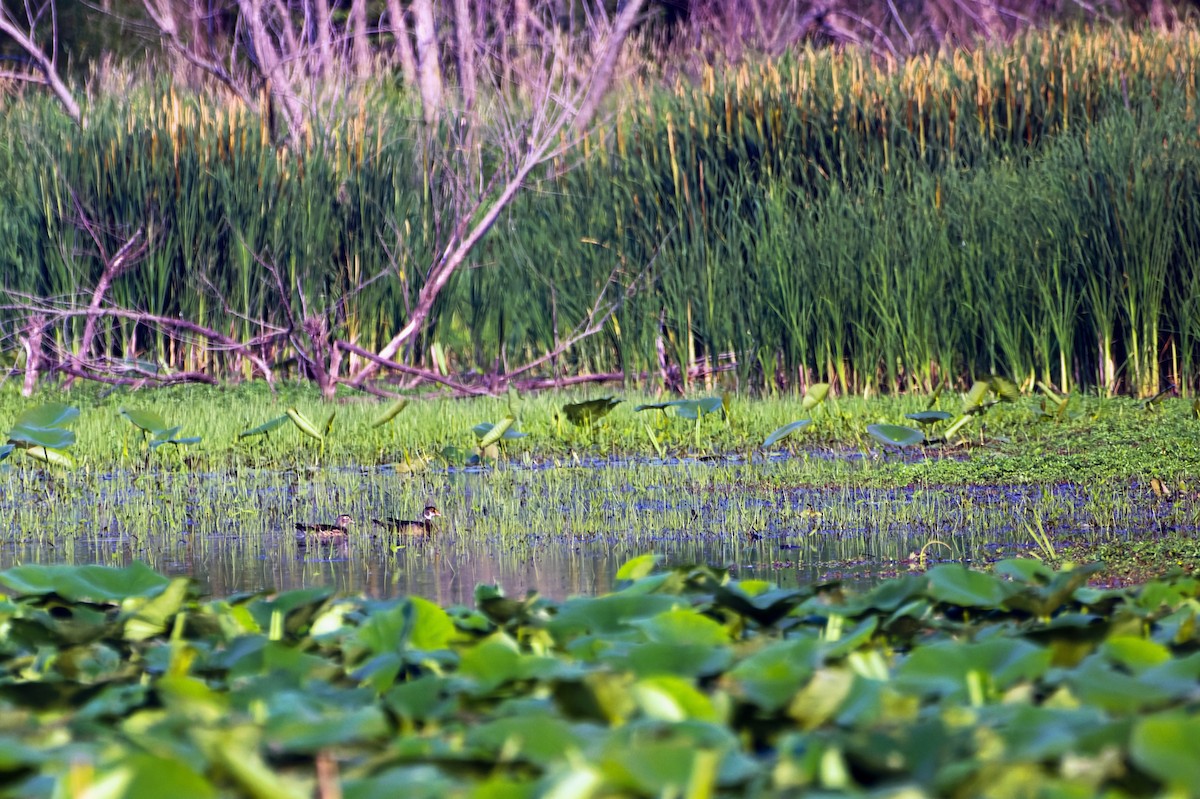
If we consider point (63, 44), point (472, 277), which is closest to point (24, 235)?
point (472, 277)

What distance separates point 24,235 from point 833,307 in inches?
236

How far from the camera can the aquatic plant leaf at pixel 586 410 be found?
756 centimetres

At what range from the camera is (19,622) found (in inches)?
107

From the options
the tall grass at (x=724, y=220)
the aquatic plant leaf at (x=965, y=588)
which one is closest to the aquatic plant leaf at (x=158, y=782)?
the aquatic plant leaf at (x=965, y=588)

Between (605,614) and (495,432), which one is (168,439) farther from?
(605,614)

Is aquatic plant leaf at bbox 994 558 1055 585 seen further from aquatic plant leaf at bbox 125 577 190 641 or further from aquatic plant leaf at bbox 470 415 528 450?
aquatic plant leaf at bbox 470 415 528 450

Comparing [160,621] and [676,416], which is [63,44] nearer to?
[676,416]

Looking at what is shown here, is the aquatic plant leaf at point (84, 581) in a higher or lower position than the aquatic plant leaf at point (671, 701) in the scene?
higher

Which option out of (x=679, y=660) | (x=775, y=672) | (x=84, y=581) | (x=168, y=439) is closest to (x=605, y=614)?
(x=679, y=660)

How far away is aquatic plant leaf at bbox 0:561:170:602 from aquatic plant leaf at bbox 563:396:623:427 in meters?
4.48

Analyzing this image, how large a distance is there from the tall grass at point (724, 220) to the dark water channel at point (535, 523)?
3157 millimetres

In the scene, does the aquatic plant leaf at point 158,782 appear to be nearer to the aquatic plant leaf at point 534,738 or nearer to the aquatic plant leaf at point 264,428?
the aquatic plant leaf at point 534,738

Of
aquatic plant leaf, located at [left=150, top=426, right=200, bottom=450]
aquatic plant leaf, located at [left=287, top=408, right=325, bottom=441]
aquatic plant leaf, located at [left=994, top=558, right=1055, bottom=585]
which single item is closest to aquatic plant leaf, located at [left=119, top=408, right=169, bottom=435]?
aquatic plant leaf, located at [left=150, top=426, right=200, bottom=450]

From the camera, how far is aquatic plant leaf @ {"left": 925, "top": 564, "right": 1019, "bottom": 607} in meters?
2.92
